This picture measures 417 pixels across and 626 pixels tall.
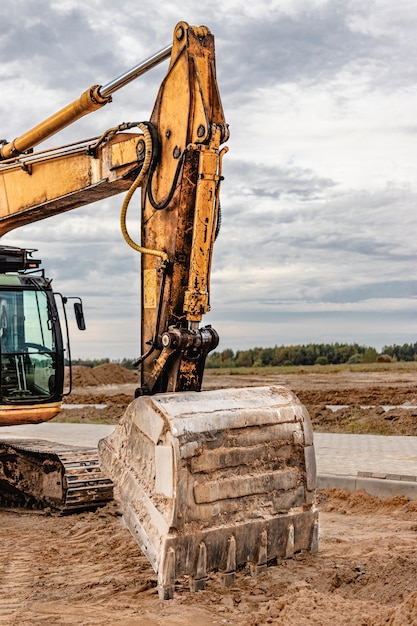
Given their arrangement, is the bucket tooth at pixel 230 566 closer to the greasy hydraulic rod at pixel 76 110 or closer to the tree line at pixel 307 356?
the greasy hydraulic rod at pixel 76 110

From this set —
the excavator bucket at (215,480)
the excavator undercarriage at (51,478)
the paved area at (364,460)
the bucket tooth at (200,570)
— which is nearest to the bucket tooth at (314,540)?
the excavator bucket at (215,480)

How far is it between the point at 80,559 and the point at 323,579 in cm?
234

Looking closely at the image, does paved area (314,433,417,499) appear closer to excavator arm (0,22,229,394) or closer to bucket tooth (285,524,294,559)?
bucket tooth (285,524,294,559)

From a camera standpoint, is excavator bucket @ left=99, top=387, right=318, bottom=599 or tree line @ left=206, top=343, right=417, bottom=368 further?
tree line @ left=206, top=343, right=417, bottom=368

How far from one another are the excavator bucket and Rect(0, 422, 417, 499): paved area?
3491 mm

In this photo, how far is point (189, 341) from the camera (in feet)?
22.6

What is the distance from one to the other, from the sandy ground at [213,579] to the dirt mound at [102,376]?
25.0 metres

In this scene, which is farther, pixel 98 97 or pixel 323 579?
pixel 98 97

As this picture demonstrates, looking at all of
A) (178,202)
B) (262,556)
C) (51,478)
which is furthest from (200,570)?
(51,478)

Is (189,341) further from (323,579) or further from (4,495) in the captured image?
(4,495)

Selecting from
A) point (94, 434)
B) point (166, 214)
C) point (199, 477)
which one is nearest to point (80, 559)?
point (199, 477)

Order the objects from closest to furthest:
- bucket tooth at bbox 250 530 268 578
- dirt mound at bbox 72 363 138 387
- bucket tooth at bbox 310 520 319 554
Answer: bucket tooth at bbox 250 530 268 578 < bucket tooth at bbox 310 520 319 554 < dirt mound at bbox 72 363 138 387

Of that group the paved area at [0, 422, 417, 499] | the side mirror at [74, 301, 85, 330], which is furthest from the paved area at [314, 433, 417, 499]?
the side mirror at [74, 301, 85, 330]

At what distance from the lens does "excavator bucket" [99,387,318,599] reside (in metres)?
5.94
